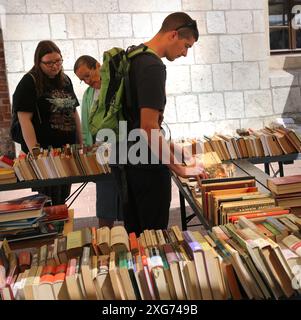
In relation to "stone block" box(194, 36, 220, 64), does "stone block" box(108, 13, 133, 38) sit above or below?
above

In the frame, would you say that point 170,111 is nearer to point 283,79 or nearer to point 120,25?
point 120,25

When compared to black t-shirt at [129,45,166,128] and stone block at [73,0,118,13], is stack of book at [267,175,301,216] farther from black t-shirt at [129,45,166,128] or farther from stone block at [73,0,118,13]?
stone block at [73,0,118,13]

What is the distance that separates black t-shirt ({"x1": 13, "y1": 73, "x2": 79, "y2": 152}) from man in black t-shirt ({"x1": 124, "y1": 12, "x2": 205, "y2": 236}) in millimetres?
1237

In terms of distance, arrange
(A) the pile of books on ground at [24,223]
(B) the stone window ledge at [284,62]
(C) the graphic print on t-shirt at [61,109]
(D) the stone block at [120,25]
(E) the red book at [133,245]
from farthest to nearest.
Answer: (B) the stone window ledge at [284,62] < (D) the stone block at [120,25] < (C) the graphic print on t-shirt at [61,109] < (A) the pile of books on ground at [24,223] < (E) the red book at [133,245]

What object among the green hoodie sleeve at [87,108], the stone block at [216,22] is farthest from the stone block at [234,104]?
the green hoodie sleeve at [87,108]

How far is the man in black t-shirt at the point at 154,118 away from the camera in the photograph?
1.89 meters

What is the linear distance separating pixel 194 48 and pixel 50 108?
3.12 meters

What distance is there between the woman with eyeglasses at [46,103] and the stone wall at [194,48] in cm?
238

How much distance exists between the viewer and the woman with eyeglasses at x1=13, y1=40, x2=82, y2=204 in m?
3.02

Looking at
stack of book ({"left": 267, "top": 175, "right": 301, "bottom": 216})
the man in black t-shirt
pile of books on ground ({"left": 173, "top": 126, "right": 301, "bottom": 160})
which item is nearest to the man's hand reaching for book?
the man in black t-shirt

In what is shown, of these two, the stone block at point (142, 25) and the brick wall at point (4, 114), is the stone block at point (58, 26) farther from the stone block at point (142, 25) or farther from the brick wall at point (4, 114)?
the stone block at point (142, 25)

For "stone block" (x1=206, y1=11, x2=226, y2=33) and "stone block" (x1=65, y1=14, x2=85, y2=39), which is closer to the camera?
"stone block" (x1=65, y1=14, x2=85, y2=39)

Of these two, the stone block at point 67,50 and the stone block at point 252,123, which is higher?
the stone block at point 67,50
